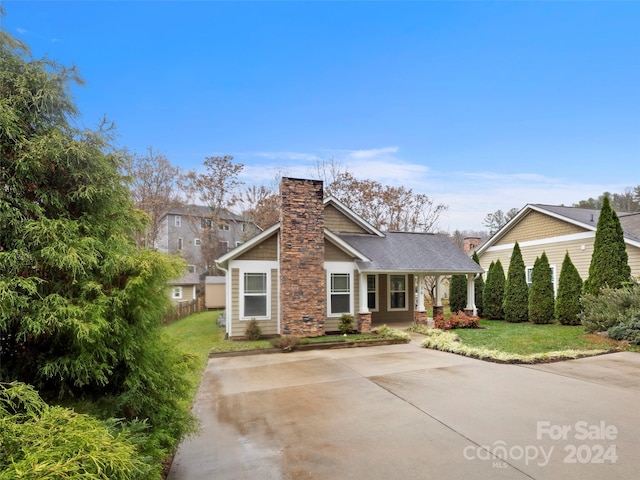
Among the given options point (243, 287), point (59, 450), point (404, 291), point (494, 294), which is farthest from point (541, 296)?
point (59, 450)

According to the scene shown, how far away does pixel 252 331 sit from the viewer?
436 inches

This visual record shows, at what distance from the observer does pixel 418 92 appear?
1277 cm

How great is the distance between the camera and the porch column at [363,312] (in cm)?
1197

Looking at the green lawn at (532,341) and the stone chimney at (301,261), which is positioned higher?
the stone chimney at (301,261)

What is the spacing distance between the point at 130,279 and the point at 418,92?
41.9 ft

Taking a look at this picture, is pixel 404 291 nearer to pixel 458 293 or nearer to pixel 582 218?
pixel 458 293

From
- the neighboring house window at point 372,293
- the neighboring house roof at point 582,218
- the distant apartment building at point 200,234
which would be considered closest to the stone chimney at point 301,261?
the neighboring house window at point 372,293

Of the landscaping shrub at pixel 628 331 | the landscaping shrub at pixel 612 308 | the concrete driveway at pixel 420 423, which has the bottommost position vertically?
the concrete driveway at pixel 420 423

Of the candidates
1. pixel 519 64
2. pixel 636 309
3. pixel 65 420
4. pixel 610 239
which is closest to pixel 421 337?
pixel 636 309

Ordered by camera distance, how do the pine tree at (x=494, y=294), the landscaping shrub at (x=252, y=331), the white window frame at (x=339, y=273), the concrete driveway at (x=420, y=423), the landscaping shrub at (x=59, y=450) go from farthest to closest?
the pine tree at (x=494, y=294), the white window frame at (x=339, y=273), the landscaping shrub at (x=252, y=331), the concrete driveway at (x=420, y=423), the landscaping shrub at (x=59, y=450)

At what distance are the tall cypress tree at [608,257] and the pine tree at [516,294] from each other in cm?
328

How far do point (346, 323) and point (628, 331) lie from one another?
25.9 feet

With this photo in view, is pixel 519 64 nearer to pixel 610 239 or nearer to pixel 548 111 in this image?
pixel 548 111

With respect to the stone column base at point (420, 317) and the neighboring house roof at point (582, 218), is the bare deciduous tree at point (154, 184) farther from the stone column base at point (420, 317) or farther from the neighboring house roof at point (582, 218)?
the neighboring house roof at point (582, 218)
